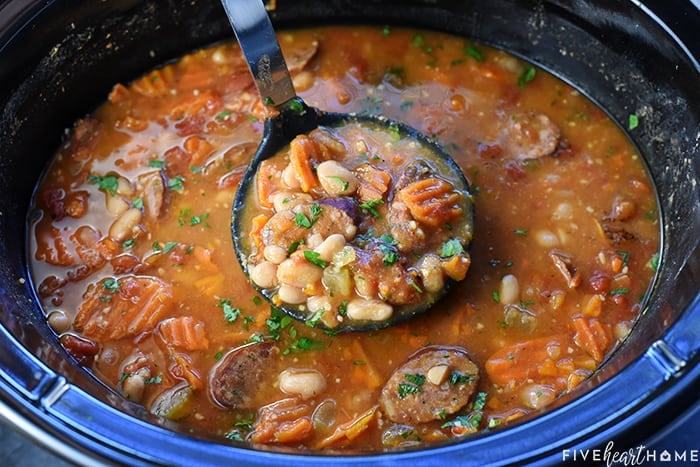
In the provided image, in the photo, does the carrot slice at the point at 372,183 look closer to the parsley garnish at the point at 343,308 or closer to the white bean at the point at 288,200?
the white bean at the point at 288,200

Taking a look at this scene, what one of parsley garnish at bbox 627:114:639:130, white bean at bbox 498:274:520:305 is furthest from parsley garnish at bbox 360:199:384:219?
parsley garnish at bbox 627:114:639:130

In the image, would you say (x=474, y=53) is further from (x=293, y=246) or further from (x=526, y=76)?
(x=293, y=246)

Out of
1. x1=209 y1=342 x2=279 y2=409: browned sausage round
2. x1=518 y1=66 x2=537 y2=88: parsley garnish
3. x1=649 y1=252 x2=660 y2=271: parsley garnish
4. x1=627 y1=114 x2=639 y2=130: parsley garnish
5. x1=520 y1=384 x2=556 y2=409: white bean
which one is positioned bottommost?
x1=649 y1=252 x2=660 y2=271: parsley garnish

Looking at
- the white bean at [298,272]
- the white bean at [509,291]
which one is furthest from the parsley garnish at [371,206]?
the white bean at [509,291]

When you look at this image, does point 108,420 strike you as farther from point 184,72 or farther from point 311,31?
point 311,31

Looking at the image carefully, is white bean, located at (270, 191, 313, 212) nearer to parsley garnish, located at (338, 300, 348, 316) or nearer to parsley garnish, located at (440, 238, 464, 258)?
parsley garnish, located at (338, 300, 348, 316)

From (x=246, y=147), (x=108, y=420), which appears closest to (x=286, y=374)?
(x=108, y=420)

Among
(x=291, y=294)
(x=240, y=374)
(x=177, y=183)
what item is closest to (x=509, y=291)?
(x=291, y=294)
